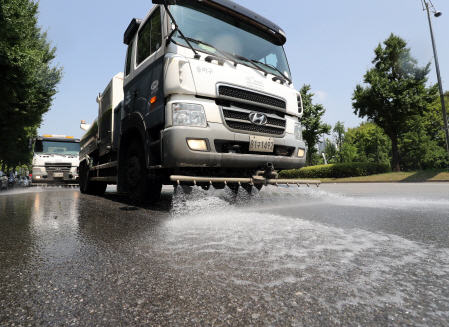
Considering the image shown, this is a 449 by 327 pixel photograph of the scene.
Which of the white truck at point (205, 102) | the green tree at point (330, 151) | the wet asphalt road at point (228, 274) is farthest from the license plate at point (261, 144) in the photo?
the green tree at point (330, 151)

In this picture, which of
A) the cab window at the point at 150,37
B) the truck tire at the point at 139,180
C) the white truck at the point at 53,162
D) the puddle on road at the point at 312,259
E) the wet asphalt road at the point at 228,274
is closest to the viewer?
the wet asphalt road at the point at 228,274

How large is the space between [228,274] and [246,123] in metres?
2.88

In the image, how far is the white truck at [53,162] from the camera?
1524 centimetres

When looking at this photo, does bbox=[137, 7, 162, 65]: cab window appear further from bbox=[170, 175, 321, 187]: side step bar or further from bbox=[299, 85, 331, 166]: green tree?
bbox=[299, 85, 331, 166]: green tree

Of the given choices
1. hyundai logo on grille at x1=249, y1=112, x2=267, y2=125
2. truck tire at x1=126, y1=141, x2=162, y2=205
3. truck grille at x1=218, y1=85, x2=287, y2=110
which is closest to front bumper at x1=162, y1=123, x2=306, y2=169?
hyundai logo on grille at x1=249, y1=112, x2=267, y2=125

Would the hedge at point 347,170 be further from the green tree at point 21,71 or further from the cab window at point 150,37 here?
the cab window at point 150,37

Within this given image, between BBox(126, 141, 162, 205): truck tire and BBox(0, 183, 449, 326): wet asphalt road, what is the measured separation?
1295mm

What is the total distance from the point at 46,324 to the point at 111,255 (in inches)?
38.8

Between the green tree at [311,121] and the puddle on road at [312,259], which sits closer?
the puddle on road at [312,259]

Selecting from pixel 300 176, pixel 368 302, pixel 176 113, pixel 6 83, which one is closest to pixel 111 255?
pixel 368 302

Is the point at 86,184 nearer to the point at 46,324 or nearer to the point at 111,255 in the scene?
the point at 111,255

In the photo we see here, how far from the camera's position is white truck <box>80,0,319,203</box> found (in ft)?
12.8

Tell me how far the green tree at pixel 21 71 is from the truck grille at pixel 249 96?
35.3 ft

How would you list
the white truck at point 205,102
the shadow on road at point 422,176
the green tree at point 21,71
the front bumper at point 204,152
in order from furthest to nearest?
the shadow on road at point 422,176 < the green tree at point 21,71 < the white truck at point 205,102 < the front bumper at point 204,152
